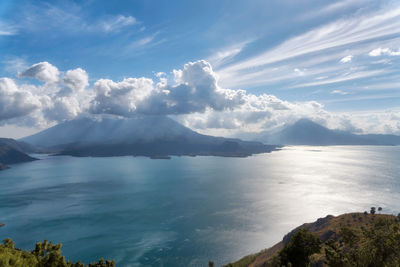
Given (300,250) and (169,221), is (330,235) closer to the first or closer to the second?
(300,250)

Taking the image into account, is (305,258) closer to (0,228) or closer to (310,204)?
(310,204)

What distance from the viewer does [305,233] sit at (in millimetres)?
49531

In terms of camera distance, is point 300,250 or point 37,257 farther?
point 300,250

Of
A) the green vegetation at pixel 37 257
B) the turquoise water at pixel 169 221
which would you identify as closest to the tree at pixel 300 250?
the green vegetation at pixel 37 257

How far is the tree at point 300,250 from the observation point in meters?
46.5

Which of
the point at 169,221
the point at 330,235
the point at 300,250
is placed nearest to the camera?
the point at 300,250

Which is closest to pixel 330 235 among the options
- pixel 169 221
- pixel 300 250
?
pixel 300 250

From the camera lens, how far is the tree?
46.5m

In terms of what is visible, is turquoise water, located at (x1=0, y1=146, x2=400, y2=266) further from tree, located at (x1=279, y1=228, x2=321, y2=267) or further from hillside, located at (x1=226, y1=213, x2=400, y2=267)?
tree, located at (x1=279, y1=228, x2=321, y2=267)

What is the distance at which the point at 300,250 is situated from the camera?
4706 centimetres

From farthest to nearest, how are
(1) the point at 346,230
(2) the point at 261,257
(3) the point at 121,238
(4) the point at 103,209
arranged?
(4) the point at 103,209 < (3) the point at 121,238 < (2) the point at 261,257 < (1) the point at 346,230

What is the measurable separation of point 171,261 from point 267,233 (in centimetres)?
5307

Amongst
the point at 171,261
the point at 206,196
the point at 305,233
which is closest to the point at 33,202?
the point at 206,196

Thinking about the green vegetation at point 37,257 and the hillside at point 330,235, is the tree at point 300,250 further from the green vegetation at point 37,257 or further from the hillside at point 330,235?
the green vegetation at point 37,257
